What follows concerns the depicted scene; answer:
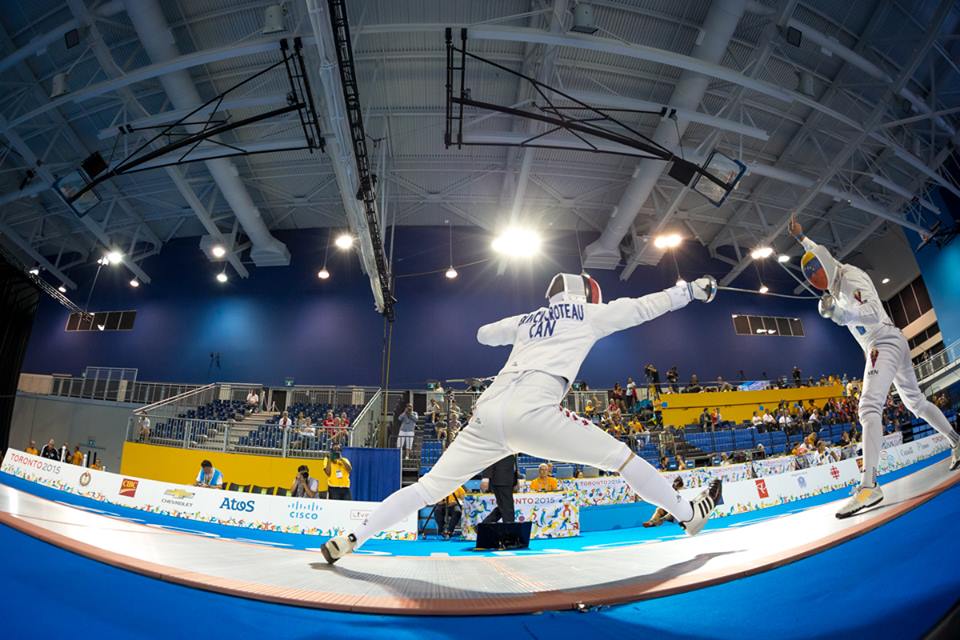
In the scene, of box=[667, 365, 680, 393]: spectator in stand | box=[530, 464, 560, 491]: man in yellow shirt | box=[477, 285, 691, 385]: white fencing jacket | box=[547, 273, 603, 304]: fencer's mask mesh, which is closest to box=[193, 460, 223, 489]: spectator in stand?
box=[530, 464, 560, 491]: man in yellow shirt

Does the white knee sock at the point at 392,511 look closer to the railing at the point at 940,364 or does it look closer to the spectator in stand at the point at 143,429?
the spectator in stand at the point at 143,429

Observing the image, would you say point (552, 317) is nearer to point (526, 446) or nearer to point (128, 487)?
point (526, 446)

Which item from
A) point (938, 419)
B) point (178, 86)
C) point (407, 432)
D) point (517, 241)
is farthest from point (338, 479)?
point (178, 86)

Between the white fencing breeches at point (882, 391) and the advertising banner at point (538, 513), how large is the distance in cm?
502

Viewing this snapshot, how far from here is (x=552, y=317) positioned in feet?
9.16

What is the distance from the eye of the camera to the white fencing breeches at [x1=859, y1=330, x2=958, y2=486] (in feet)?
11.6

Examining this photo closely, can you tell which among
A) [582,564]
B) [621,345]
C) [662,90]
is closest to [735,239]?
[621,345]

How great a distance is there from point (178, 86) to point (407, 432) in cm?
1196

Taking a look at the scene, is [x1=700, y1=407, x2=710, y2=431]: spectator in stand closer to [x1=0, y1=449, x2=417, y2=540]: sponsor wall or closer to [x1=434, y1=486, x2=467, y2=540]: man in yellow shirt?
[x1=434, y1=486, x2=467, y2=540]: man in yellow shirt

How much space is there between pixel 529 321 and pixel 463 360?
16.1 metres

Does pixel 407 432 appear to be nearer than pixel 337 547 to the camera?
No

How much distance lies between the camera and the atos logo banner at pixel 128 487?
29.2 feet

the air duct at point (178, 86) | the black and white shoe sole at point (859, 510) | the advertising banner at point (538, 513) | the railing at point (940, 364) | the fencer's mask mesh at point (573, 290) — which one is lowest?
the advertising banner at point (538, 513)

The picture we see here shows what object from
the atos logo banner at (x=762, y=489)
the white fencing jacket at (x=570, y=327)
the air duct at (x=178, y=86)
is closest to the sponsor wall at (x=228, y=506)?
the white fencing jacket at (x=570, y=327)
